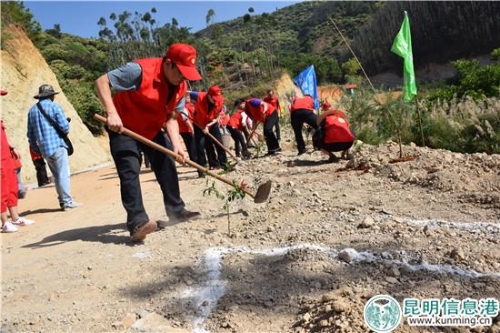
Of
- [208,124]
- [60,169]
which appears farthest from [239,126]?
[60,169]

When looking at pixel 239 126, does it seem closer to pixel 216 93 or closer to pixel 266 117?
pixel 266 117

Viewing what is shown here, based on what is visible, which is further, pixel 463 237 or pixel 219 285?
pixel 463 237

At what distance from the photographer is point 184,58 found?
10.5 ft

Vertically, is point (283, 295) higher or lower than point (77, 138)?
lower

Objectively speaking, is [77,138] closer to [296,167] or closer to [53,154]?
[53,154]

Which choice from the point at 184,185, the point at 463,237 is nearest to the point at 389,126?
the point at 184,185

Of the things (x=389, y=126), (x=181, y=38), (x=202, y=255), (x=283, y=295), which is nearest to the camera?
(x=283, y=295)

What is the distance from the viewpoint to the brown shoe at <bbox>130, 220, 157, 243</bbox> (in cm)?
320

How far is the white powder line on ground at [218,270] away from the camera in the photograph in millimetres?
2279

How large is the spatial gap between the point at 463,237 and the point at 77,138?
39.1ft

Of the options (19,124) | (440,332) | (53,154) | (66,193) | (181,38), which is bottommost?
(440,332)

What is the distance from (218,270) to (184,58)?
4.98 ft

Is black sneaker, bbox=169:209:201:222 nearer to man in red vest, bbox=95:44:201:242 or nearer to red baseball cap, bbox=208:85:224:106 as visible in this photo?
man in red vest, bbox=95:44:201:242

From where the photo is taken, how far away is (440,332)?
1.88 metres
